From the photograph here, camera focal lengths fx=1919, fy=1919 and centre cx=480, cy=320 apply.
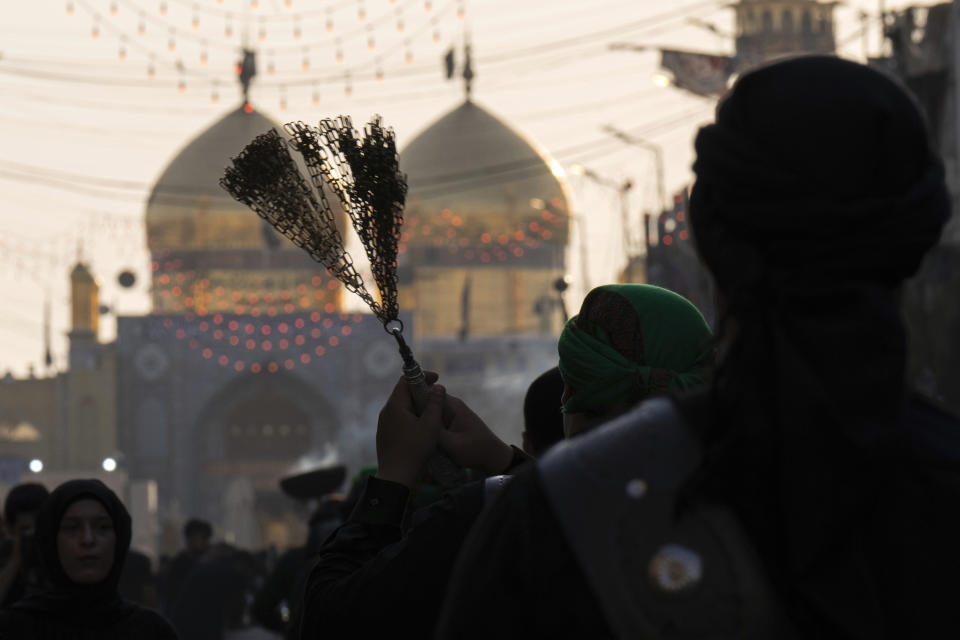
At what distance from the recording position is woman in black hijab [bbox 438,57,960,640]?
1506 mm

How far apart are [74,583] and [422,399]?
221 centimetres

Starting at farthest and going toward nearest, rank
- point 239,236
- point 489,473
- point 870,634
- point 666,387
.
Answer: point 239,236, point 489,473, point 666,387, point 870,634

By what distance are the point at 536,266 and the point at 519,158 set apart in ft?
9.34

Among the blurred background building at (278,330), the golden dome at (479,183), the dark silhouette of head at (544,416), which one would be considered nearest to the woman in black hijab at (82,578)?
the dark silhouette of head at (544,416)

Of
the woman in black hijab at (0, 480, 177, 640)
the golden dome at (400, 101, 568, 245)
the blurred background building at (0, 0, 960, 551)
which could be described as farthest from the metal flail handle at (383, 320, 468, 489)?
the golden dome at (400, 101, 568, 245)

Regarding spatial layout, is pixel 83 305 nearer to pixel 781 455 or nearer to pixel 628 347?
pixel 628 347

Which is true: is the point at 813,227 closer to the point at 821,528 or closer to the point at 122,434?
the point at 821,528

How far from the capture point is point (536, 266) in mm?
50125

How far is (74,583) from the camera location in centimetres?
445

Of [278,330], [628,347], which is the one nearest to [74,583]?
[628,347]

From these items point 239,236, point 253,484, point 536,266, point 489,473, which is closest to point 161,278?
point 239,236

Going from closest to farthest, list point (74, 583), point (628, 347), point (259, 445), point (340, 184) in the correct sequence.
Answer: point (628, 347) → point (340, 184) → point (74, 583) → point (259, 445)

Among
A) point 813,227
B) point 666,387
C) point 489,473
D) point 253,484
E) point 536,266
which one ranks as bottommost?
point 253,484

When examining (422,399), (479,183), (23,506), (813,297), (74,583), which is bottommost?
(479,183)
